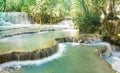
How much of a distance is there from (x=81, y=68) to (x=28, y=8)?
17210mm

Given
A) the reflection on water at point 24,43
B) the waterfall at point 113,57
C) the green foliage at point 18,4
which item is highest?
the green foliage at point 18,4

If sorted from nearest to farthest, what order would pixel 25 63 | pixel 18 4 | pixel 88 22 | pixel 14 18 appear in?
Answer: pixel 25 63
pixel 88 22
pixel 14 18
pixel 18 4

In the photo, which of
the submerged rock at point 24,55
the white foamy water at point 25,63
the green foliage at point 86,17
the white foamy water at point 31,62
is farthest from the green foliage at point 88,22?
the submerged rock at point 24,55

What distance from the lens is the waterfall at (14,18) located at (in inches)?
838

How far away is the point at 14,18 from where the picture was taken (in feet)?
72.1

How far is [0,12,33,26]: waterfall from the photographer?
69.8 feet

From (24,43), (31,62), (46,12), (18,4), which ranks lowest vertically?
(31,62)

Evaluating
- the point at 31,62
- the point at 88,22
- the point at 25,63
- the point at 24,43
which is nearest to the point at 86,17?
the point at 88,22

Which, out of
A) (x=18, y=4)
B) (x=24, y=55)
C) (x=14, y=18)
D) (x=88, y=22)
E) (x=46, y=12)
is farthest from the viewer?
(x=18, y=4)

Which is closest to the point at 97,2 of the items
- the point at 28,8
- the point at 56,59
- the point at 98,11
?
the point at 98,11

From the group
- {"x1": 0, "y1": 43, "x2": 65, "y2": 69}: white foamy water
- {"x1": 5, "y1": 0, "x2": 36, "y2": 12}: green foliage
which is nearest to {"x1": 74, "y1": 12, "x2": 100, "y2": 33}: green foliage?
{"x1": 0, "y1": 43, "x2": 65, "y2": 69}: white foamy water

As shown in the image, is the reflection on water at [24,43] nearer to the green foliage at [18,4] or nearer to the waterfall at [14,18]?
the waterfall at [14,18]

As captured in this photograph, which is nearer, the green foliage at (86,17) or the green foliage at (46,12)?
the green foliage at (86,17)

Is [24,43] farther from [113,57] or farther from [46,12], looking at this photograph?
[46,12]
